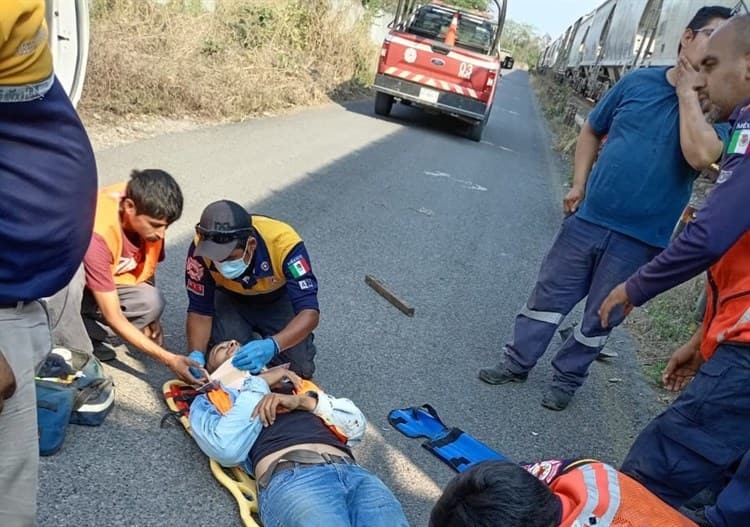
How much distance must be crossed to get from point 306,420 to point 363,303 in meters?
1.89

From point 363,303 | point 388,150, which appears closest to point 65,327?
point 363,303

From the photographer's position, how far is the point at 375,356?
12.4ft

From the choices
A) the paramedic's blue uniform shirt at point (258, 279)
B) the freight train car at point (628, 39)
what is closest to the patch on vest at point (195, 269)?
the paramedic's blue uniform shirt at point (258, 279)

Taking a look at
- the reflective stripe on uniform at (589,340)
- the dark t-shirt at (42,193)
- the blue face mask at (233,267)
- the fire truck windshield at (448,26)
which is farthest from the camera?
the fire truck windshield at (448,26)

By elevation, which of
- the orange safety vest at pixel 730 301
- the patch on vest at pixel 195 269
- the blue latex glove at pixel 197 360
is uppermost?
the orange safety vest at pixel 730 301

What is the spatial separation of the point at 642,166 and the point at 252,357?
2057 millimetres

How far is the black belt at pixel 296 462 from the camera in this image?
239cm

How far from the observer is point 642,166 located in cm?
323

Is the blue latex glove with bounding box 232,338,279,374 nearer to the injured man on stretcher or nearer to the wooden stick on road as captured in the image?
the injured man on stretcher

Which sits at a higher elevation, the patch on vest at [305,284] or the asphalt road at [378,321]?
the patch on vest at [305,284]

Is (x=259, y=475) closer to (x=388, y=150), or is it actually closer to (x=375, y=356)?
(x=375, y=356)

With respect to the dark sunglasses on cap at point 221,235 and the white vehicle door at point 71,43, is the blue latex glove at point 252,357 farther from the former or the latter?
the white vehicle door at point 71,43

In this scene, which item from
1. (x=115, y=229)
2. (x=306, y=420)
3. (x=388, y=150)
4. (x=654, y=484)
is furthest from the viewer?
(x=388, y=150)

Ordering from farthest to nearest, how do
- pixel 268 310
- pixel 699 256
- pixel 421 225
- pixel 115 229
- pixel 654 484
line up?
pixel 421 225 → pixel 268 310 → pixel 115 229 → pixel 654 484 → pixel 699 256
